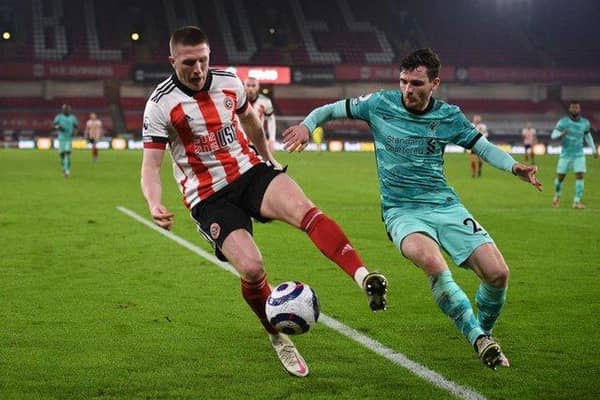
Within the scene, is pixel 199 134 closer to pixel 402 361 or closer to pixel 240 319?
pixel 402 361

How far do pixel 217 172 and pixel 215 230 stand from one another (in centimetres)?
43

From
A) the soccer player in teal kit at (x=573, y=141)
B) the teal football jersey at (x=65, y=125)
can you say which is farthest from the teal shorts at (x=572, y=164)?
the teal football jersey at (x=65, y=125)

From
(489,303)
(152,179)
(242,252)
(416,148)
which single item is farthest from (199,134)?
(489,303)

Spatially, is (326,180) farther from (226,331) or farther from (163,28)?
(163,28)

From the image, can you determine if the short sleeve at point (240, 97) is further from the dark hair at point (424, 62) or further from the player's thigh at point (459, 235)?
the player's thigh at point (459, 235)

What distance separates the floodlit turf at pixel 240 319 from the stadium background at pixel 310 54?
41.4 meters

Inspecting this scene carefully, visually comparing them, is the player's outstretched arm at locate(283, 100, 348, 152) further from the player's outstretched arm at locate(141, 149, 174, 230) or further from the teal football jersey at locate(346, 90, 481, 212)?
the player's outstretched arm at locate(141, 149, 174, 230)

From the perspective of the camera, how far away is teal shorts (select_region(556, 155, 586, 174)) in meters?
20.4

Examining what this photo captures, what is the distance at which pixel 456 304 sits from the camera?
255 inches

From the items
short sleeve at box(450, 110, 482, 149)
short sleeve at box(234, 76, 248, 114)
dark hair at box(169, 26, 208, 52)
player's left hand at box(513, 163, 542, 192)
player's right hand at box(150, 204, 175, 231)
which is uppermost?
dark hair at box(169, 26, 208, 52)

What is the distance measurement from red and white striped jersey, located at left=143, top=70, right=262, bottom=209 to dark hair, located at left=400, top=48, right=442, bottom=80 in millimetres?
1227

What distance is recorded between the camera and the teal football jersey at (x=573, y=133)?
20.5m

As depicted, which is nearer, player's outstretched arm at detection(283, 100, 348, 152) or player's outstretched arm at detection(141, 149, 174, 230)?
player's outstretched arm at detection(141, 149, 174, 230)

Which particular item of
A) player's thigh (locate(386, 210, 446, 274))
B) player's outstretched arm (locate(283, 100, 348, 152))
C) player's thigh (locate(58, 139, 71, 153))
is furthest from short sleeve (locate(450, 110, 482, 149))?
player's thigh (locate(58, 139, 71, 153))
